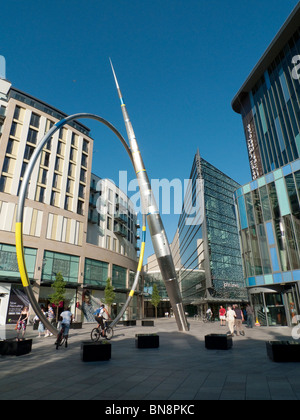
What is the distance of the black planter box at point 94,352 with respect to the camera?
9.11 m

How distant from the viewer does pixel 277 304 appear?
2431 cm

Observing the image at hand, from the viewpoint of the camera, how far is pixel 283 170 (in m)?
24.9

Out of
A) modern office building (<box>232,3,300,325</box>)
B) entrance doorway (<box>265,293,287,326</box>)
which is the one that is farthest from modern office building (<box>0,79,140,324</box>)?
entrance doorway (<box>265,293,287,326</box>)

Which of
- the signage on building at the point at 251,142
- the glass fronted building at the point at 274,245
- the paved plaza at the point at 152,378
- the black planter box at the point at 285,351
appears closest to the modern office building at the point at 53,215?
the glass fronted building at the point at 274,245

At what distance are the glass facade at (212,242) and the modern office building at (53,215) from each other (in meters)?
16.3

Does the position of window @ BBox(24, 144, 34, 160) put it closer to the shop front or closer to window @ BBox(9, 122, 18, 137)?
window @ BBox(9, 122, 18, 137)

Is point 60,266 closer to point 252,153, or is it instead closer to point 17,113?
point 17,113

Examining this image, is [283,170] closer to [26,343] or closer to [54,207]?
[26,343]

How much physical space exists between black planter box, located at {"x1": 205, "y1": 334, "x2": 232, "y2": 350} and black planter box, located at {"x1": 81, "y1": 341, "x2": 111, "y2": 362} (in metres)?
4.80

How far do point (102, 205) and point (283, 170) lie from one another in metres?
33.7

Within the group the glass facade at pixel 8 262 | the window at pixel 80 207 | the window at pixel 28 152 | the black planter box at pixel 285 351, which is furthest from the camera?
the window at pixel 80 207

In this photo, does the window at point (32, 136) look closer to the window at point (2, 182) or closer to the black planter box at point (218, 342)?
the window at point (2, 182)

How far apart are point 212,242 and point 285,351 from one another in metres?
48.4

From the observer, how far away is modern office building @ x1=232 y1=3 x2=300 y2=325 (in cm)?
2352
